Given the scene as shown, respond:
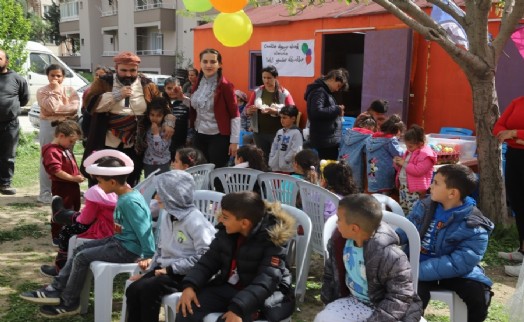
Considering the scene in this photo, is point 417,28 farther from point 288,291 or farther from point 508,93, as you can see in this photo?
point 288,291

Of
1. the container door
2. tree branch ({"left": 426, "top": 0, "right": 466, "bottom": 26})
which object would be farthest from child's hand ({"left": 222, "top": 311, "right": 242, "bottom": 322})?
the container door

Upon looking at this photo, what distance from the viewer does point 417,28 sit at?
4.70 metres

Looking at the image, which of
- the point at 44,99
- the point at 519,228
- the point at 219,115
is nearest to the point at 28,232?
the point at 44,99

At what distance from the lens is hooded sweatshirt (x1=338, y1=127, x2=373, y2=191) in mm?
5273

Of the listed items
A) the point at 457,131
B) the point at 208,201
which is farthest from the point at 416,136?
the point at 457,131

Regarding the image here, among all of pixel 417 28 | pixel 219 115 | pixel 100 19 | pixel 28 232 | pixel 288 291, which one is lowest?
pixel 28 232

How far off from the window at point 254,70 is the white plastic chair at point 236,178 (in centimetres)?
739

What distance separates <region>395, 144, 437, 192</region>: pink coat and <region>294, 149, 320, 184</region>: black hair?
1.07 meters

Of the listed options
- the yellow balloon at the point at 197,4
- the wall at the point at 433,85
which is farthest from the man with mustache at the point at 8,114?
the wall at the point at 433,85

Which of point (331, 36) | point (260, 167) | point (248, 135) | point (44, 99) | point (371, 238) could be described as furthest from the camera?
point (331, 36)

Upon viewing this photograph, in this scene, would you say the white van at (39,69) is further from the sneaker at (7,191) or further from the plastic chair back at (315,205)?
the plastic chair back at (315,205)

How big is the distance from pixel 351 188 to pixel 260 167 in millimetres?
1013

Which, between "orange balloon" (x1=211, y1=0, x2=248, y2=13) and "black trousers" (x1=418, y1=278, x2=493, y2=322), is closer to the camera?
"black trousers" (x1=418, y1=278, x2=493, y2=322)

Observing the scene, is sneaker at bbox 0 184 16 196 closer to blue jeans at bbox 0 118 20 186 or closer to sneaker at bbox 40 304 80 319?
blue jeans at bbox 0 118 20 186
